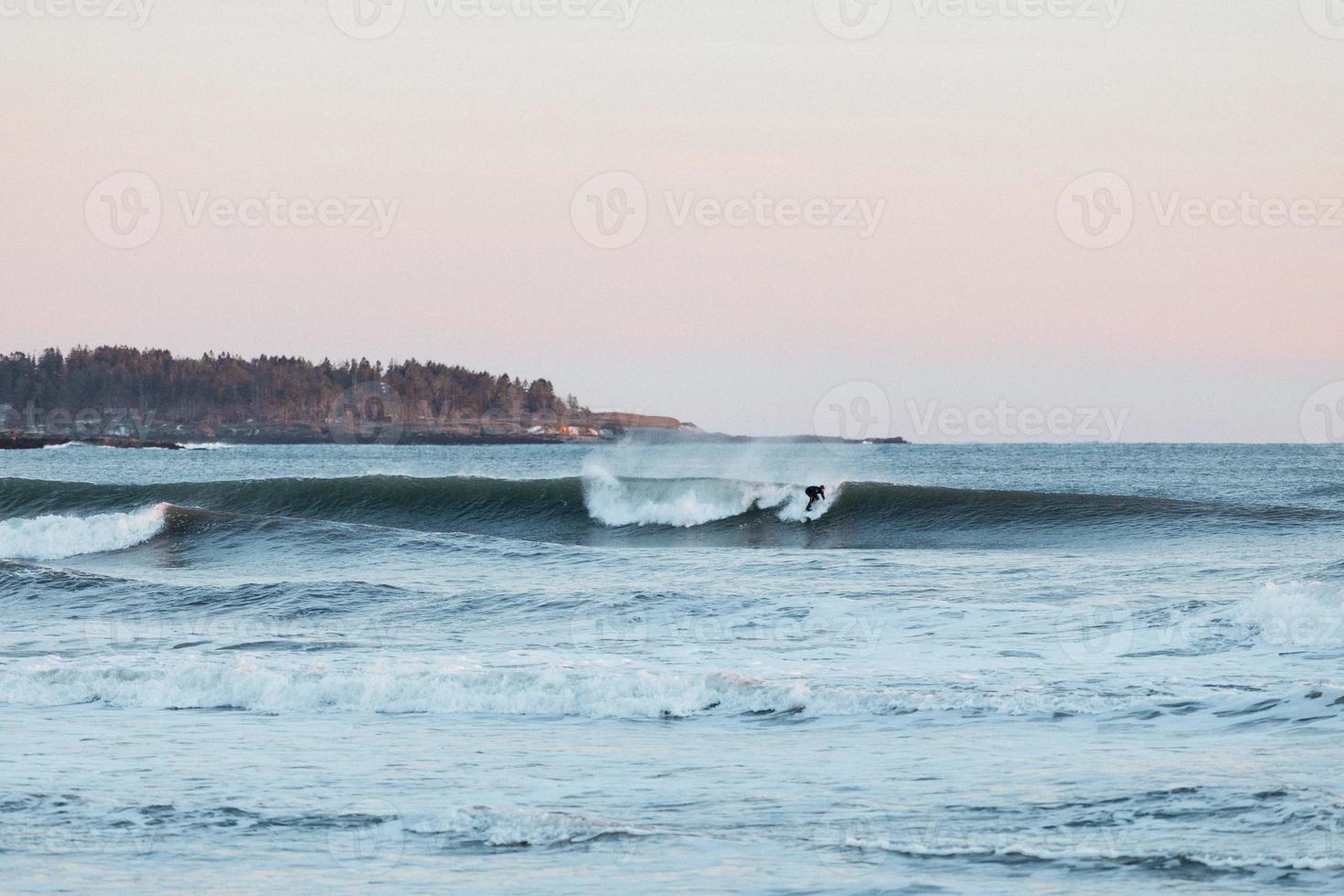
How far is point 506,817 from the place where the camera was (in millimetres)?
6574

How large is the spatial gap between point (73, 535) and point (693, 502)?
1235cm

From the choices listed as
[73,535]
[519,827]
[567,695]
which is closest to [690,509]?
[73,535]

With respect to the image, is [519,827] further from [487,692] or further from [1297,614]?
[1297,614]

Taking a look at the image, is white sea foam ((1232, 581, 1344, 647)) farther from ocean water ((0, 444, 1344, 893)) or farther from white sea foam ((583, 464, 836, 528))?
white sea foam ((583, 464, 836, 528))

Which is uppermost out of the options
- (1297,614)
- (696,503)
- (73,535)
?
(696,503)

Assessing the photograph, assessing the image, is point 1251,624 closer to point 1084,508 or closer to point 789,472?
point 1084,508

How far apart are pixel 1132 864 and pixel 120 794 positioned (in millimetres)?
5139

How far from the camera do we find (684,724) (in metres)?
8.98

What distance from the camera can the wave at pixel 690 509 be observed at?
2473 centimetres

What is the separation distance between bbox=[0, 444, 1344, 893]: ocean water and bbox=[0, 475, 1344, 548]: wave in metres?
4.49

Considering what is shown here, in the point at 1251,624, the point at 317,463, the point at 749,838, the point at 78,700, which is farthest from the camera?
the point at 317,463

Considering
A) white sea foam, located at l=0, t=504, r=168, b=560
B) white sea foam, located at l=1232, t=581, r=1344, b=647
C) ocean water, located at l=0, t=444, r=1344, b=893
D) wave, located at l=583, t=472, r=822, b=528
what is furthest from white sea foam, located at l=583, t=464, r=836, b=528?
white sea foam, located at l=1232, t=581, r=1344, b=647

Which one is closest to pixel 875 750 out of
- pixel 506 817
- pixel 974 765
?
pixel 974 765

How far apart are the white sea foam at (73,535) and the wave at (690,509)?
106 inches
